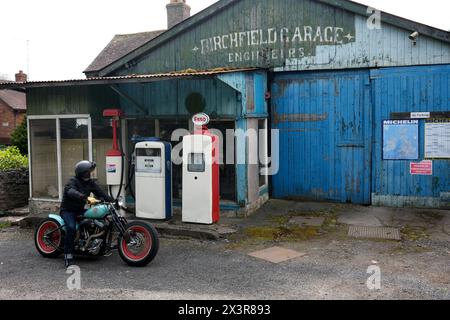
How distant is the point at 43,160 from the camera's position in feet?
37.3

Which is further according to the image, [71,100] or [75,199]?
[71,100]

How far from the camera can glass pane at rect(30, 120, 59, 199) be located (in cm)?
1121

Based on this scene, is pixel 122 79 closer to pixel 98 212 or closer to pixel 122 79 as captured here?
pixel 122 79

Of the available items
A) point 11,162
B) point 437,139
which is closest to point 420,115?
point 437,139

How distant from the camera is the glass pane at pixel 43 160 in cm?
1121

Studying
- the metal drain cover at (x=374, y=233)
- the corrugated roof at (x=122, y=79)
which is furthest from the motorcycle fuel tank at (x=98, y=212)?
the metal drain cover at (x=374, y=233)

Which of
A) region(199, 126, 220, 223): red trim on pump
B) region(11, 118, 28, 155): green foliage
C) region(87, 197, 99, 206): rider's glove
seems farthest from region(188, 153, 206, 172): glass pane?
region(11, 118, 28, 155): green foliage

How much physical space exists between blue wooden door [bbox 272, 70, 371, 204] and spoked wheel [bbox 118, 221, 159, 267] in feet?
16.2

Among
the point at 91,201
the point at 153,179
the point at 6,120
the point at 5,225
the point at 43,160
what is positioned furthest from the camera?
the point at 6,120

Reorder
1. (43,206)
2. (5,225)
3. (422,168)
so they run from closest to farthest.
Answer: (422,168) → (5,225) → (43,206)

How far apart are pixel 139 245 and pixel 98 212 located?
840 millimetres

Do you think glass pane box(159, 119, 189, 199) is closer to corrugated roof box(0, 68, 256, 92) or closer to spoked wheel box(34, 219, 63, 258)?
corrugated roof box(0, 68, 256, 92)

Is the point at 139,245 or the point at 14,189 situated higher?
the point at 14,189

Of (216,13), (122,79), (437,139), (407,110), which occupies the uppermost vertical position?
(216,13)
